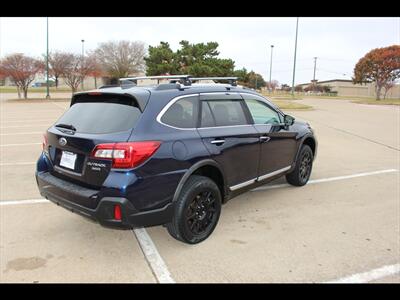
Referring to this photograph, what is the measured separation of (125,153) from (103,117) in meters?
0.59

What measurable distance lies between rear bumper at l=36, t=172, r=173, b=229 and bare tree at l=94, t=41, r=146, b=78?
43.8 metres

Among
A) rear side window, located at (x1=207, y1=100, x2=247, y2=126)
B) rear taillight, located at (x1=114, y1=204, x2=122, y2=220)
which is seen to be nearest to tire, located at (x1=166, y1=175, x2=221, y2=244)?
rear taillight, located at (x1=114, y1=204, x2=122, y2=220)

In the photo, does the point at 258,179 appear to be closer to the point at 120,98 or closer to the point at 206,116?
the point at 206,116

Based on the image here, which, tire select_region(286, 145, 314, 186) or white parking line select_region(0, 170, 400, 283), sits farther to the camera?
tire select_region(286, 145, 314, 186)

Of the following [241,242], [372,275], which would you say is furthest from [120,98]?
[372,275]

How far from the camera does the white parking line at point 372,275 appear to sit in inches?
114

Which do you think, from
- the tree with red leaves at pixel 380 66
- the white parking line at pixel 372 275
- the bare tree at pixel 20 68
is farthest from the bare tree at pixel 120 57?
the white parking line at pixel 372 275

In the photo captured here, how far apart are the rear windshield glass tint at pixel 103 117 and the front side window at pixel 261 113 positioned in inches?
71.3

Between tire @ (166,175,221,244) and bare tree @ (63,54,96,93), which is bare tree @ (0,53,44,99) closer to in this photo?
bare tree @ (63,54,96,93)

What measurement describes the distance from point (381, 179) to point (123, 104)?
5.10 metres

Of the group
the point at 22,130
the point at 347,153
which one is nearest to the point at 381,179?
the point at 347,153

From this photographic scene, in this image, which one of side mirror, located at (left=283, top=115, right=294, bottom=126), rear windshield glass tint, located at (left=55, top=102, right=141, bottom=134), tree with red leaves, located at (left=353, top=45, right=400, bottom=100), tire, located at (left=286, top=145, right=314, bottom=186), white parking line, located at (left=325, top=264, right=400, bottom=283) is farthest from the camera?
tree with red leaves, located at (left=353, top=45, right=400, bottom=100)

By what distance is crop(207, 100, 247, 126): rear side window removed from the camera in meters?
3.87
